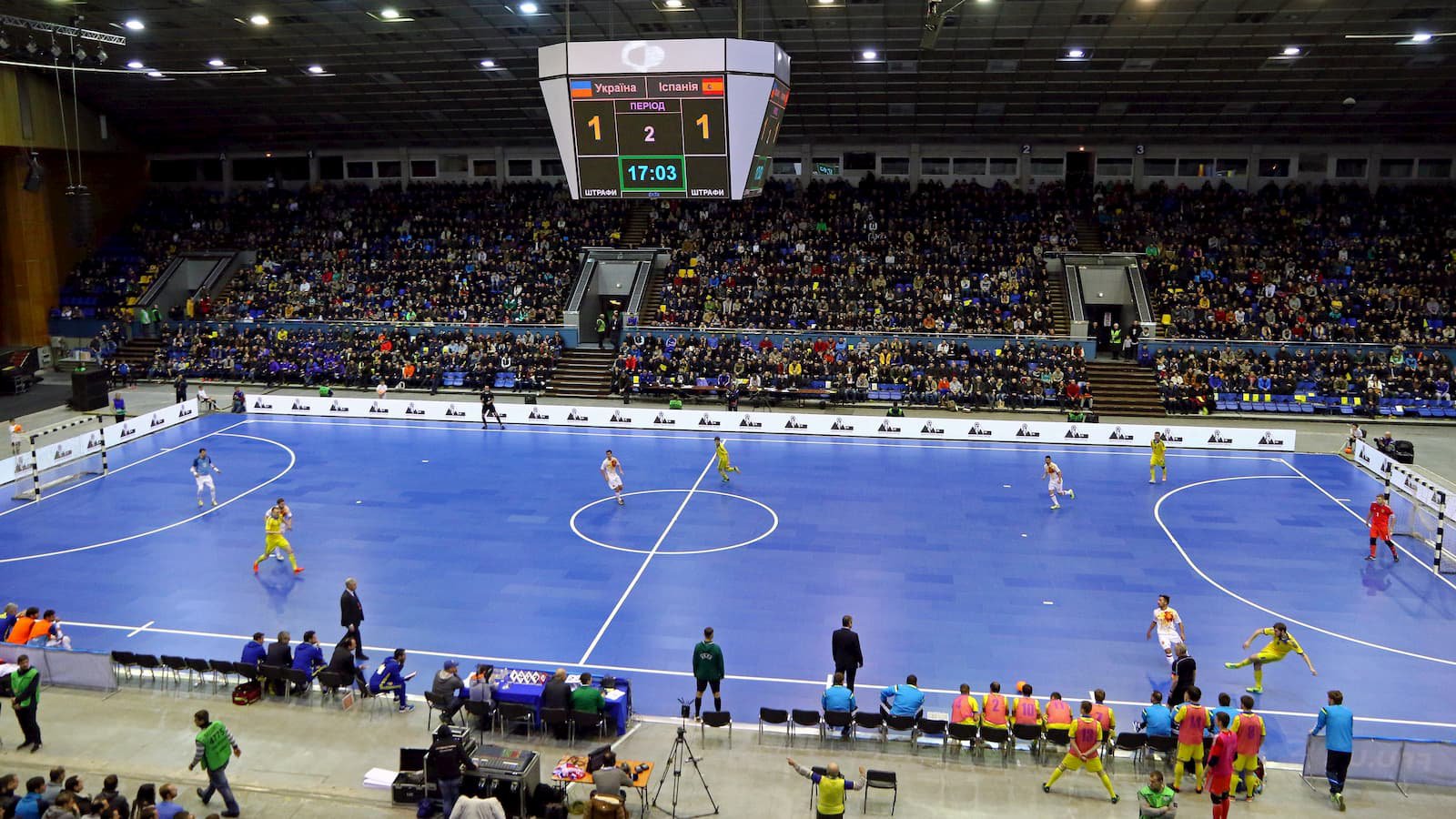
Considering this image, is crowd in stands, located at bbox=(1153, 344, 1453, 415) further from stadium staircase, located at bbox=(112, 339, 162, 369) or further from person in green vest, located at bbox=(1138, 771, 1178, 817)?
stadium staircase, located at bbox=(112, 339, 162, 369)

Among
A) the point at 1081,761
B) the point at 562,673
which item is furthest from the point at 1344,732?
the point at 562,673

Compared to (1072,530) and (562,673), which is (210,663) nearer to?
(562,673)

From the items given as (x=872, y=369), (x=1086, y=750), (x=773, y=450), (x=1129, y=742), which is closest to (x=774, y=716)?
(x=1086, y=750)

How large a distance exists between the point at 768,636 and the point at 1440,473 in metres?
23.5

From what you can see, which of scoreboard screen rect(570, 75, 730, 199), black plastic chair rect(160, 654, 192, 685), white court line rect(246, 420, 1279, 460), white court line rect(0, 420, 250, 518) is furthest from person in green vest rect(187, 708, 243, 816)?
white court line rect(246, 420, 1279, 460)

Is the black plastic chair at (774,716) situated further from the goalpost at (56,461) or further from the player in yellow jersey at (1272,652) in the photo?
the goalpost at (56,461)

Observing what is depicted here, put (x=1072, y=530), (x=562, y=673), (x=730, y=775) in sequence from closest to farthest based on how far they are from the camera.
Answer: (x=730, y=775) < (x=562, y=673) < (x=1072, y=530)

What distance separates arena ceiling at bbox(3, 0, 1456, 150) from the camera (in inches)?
1323

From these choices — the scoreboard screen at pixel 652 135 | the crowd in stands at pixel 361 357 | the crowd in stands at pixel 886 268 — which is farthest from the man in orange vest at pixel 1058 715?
the crowd in stands at pixel 361 357

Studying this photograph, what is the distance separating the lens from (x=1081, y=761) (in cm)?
1350

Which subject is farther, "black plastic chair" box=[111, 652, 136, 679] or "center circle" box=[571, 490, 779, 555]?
"center circle" box=[571, 490, 779, 555]

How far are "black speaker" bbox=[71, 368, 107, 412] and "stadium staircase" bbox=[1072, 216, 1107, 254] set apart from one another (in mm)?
41916

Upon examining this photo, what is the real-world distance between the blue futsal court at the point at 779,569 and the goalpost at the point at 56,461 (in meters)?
0.71

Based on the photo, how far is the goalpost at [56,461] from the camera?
2905 cm
